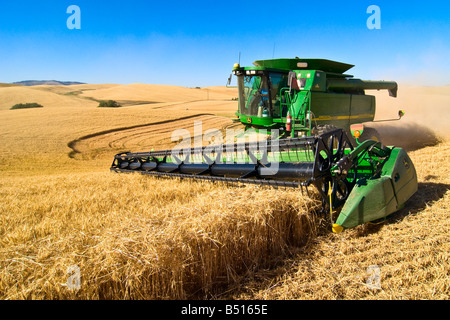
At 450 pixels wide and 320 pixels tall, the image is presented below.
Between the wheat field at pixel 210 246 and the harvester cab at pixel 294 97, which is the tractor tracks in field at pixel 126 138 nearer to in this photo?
the harvester cab at pixel 294 97

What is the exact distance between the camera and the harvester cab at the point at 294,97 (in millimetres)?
6688

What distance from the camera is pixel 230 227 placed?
8.39 ft

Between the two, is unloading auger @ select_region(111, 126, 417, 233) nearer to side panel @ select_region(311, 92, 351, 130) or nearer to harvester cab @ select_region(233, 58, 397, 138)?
harvester cab @ select_region(233, 58, 397, 138)

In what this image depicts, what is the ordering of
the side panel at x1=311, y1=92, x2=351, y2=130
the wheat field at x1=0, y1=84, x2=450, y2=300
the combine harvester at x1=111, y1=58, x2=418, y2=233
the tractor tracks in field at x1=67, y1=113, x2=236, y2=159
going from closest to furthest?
the wheat field at x1=0, y1=84, x2=450, y2=300 → the combine harvester at x1=111, y1=58, x2=418, y2=233 → the side panel at x1=311, y1=92, x2=351, y2=130 → the tractor tracks in field at x1=67, y1=113, x2=236, y2=159

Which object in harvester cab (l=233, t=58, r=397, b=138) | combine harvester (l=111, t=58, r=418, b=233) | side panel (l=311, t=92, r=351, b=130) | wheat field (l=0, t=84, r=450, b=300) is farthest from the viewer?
side panel (l=311, t=92, r=351, b=130)

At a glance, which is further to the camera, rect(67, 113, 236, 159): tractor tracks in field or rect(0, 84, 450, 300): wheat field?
rect(67, 113, 236, 159): tractor tracks in field

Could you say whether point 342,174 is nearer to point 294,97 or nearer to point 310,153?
point 310,153

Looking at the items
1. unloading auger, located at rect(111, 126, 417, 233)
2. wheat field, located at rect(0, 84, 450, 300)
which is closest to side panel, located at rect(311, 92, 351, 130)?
unloading auger, located at rect(111, 126, 417, 233)

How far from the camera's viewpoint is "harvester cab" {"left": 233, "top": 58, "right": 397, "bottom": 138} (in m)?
6.69

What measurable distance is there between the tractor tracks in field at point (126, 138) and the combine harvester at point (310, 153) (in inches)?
228

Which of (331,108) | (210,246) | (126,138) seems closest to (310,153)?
(210,246)

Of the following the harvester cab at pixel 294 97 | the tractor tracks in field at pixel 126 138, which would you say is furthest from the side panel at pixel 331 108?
the tractor tracks in field at pixel 126 138

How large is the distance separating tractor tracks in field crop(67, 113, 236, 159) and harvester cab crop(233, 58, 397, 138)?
6.55 m

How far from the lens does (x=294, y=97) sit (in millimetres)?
6957
